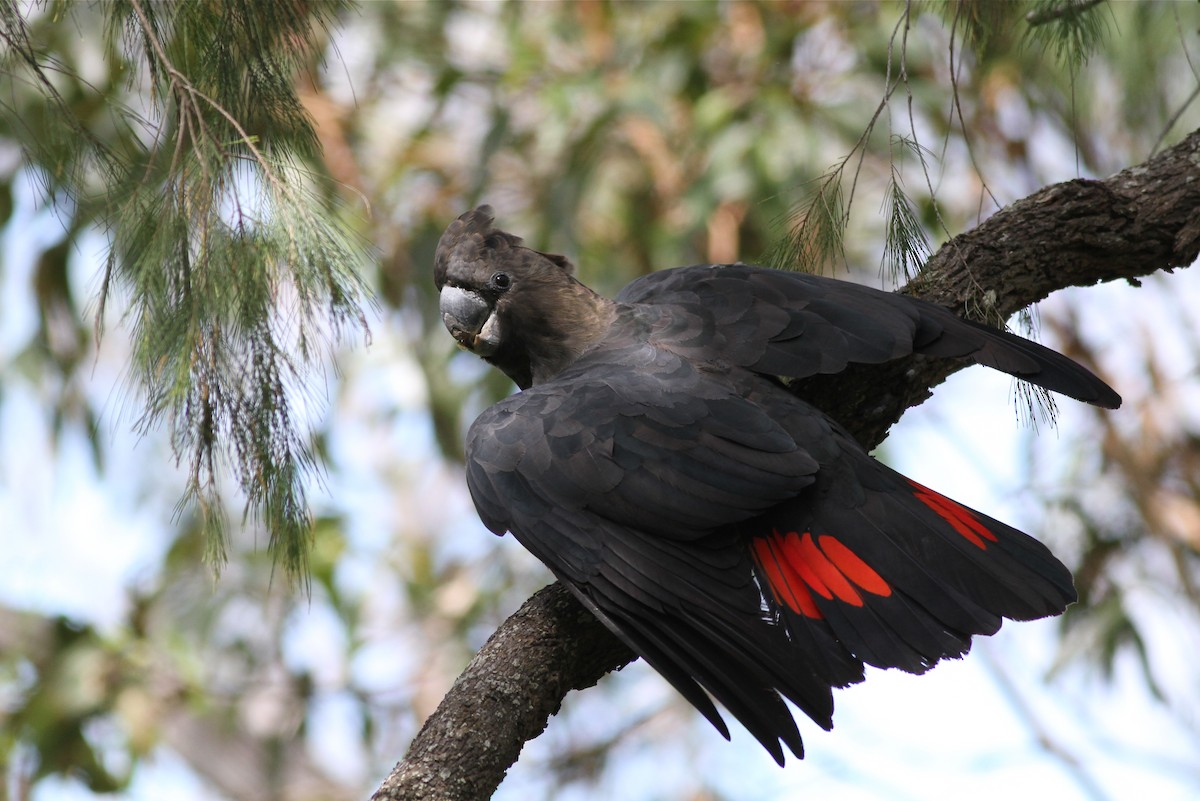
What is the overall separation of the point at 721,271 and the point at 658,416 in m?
0.59

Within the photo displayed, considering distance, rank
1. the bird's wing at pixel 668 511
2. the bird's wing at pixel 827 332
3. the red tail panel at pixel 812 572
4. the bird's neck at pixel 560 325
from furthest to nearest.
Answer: the bird's neck at pixel 560 325 < the bird's wing at pixel 827 332 < the red tail panel at pixel 812 572 < the bird's wing at pixel 668 511

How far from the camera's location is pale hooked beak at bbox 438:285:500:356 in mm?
3086

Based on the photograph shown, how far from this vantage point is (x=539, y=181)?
19.8 ft

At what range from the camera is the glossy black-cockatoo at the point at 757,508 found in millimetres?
2209

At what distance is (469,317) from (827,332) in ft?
3.09

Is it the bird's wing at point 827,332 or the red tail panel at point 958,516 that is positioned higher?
the bird's wing at point 827,332

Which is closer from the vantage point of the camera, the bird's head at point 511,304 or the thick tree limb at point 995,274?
the thick tree limb at point 995,274

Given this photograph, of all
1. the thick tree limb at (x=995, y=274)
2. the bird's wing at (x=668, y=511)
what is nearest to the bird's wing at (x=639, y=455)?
the bird's wing at (x=668, y=511)

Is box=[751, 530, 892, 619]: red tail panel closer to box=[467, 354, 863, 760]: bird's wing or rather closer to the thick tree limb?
box=[467, 354, 863, 760]: bird's wing

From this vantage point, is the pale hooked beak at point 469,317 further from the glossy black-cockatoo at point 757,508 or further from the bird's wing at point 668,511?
the bird's wing at point 668,511

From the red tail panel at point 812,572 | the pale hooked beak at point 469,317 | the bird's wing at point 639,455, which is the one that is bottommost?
the red tail panel at point 812,572

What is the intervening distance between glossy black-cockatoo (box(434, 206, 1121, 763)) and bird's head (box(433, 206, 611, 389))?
197mm

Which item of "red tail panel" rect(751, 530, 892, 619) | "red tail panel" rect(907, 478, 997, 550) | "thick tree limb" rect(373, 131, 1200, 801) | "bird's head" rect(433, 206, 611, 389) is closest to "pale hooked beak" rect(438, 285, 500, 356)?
"bird's head" rect(433, 206, 611, 389)

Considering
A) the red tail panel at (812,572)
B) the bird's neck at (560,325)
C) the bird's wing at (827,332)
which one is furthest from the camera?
the bird's neck at (560,325)
